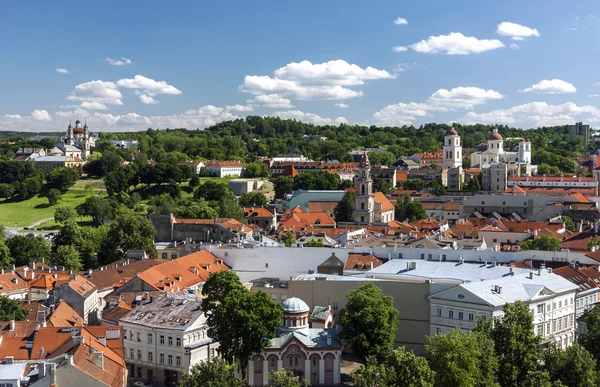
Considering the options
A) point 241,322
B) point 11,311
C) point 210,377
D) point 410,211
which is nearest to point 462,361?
point 210,377

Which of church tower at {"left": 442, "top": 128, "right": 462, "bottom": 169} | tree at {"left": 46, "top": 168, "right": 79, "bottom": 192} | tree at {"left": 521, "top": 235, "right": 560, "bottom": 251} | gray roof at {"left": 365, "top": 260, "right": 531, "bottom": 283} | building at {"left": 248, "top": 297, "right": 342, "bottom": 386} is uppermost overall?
church tower at {"left": 442, "top": 128, "right": 462, "bottom": 169}

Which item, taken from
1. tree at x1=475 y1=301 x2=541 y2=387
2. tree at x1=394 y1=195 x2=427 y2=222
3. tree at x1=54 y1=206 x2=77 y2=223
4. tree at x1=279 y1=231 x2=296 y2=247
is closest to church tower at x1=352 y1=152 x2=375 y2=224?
tree at x1=394 y1=195 x2=427 y2=222

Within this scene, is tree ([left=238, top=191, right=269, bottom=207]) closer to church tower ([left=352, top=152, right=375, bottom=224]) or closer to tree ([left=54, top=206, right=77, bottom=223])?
tree ([left=54, top=206, right=77, bottom=223])

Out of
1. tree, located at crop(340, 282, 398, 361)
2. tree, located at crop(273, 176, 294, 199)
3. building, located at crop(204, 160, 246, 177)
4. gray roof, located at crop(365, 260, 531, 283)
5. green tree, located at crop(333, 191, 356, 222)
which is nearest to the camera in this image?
tree, located at crop(340, 282, 398, 361)

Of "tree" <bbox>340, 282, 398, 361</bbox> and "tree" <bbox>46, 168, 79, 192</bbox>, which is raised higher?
"tree" <bbox>46, 168, 79, 192</bbox>

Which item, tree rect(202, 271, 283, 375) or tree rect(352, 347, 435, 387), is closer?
tree rect(352, 347, 435, 387)

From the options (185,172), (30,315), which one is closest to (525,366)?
(30,315)
